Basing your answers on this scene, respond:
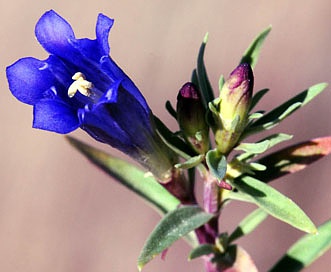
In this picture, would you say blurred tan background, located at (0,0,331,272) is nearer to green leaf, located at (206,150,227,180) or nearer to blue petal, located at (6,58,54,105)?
green leaf, located at (206,150,227,180)

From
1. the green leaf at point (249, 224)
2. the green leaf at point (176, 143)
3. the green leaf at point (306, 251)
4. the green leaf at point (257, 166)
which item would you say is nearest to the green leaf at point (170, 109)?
the green leaf at point (176, 143)

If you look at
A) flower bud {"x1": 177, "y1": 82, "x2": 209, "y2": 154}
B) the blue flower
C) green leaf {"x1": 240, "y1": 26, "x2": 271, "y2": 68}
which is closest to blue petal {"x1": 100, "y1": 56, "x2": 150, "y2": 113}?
the blue flower

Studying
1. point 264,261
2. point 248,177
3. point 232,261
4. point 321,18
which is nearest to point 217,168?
point 248,177

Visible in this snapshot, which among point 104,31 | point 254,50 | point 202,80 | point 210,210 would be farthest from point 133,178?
point 104,31

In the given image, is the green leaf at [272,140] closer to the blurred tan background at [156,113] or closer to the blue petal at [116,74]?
the blue petal at [116,74]

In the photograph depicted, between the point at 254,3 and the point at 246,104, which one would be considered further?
the point at 254,3

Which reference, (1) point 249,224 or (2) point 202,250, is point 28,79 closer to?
(2) point 202,250

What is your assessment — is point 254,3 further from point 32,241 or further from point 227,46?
point 32,241
